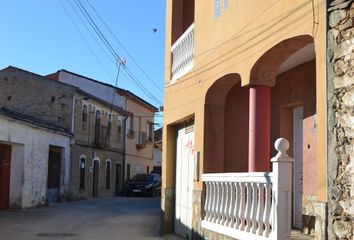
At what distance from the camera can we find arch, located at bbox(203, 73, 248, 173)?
34.0 ft

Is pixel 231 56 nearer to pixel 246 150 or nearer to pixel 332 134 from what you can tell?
A: pixel 246 150

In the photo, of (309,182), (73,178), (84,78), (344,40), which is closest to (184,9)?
(309,182)

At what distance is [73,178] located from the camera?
3112cm

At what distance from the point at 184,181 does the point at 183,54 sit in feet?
9.44

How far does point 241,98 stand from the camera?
1093 centimetres

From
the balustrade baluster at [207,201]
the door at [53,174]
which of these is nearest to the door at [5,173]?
the door at [53,174]

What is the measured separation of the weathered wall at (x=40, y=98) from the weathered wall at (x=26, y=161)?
4.11 metres

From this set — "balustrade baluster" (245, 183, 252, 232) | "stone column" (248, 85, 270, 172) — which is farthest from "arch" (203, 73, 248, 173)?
"balustrade baluster" (245, 183, 252, 232)

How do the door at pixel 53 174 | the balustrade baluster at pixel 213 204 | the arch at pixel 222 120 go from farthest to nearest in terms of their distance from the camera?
the door at pixel 53 174, the arch at pixel 222 120, the balustrade baluster at pixel 213 204

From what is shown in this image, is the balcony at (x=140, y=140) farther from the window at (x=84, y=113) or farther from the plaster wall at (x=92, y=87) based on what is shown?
the window at (x=84, y=113)

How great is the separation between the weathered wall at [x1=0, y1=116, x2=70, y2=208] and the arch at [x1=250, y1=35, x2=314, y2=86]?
1498 cm

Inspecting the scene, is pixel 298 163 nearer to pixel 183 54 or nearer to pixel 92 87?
pixel 183 54

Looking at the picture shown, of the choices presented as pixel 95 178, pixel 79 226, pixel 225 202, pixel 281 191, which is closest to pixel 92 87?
pixel 95 178

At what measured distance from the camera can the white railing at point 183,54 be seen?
39.6 ft
